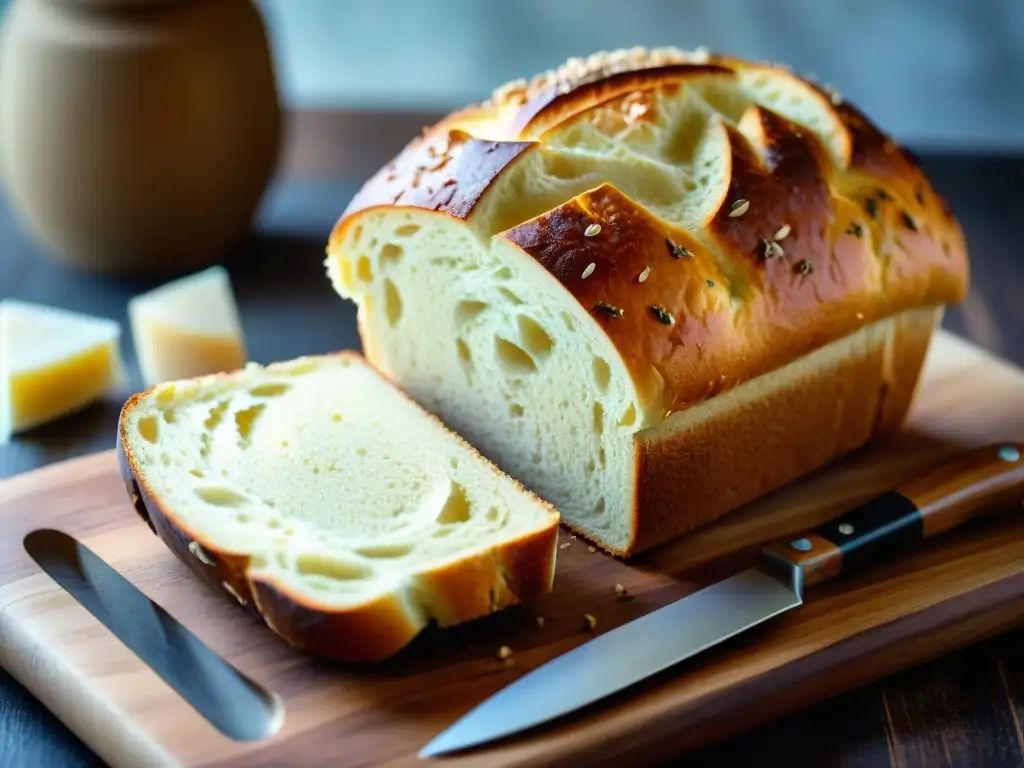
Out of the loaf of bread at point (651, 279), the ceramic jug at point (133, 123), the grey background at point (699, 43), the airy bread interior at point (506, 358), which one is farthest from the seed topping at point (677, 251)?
the grey background at point (699, 43)

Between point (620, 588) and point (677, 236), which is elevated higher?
point (677, 236)

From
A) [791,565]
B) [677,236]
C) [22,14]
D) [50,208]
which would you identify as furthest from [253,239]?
[791,565]

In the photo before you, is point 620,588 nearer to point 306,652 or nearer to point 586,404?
point 586,404

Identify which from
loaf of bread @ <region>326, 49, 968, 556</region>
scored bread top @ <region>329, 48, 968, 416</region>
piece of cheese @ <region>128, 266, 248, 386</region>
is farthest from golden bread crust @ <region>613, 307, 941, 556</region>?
piece of cheese @ <region>128, 266, 248, 386</region>

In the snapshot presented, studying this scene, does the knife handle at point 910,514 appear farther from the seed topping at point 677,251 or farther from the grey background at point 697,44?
the grey background at point 697,44

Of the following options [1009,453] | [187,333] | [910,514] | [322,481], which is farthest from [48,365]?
[1009,453]
